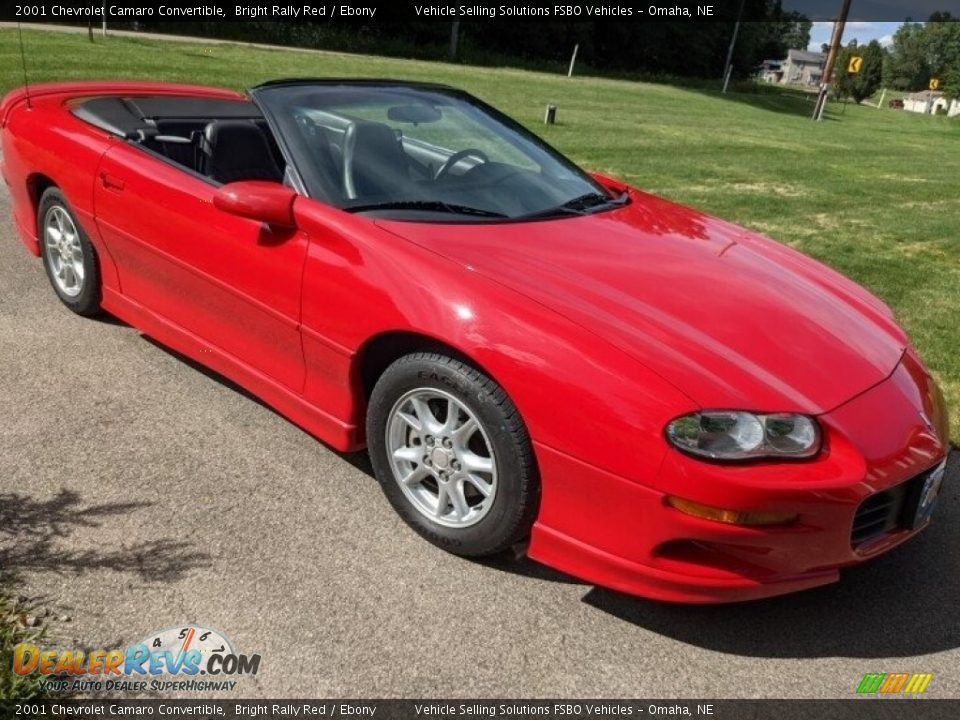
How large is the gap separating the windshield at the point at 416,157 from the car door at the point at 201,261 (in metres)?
0.32

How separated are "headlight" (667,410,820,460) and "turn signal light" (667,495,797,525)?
13 centimetres

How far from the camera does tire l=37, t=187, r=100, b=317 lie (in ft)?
13.3

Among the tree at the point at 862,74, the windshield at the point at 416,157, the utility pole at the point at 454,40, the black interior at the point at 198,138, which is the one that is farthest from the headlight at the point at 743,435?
the tree at the point at 862,74

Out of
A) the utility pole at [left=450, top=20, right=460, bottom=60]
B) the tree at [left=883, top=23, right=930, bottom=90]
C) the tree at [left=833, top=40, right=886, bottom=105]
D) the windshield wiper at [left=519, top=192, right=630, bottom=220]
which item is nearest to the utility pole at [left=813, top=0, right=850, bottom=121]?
the utility pole at [left=450, top=20, right=460, bottom=60]

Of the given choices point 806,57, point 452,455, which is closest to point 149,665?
point 452,455

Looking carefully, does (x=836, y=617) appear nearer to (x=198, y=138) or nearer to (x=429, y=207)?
(x=429, y=207)

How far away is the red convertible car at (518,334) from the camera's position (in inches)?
90.4

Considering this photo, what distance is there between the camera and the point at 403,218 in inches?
117

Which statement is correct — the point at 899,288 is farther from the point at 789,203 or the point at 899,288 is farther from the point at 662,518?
the point at 662,518

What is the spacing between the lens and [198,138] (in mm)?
4027

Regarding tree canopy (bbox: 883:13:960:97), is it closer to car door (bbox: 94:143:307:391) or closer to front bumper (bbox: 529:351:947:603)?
car door (bbox: 94:143:307:391)

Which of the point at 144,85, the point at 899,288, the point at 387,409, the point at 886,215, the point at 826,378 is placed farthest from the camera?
the point at 886,215

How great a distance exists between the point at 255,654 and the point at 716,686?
1250 mm

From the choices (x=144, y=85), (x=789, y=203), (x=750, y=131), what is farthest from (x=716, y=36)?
(x=144, y=85)
